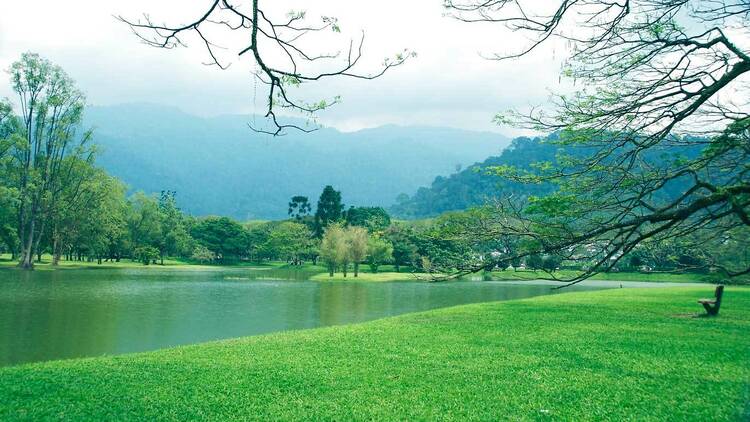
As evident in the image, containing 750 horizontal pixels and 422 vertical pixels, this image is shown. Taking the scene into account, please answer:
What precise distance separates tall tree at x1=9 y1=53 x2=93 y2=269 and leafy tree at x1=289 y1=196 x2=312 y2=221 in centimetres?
4541

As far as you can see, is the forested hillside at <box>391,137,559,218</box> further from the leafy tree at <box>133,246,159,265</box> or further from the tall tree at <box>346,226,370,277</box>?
→ the leafy tree at <box>133,246,159,265</box>

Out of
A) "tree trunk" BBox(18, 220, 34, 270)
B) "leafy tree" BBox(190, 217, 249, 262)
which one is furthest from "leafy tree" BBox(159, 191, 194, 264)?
"tree trunk" BBox(18, 220, 34, 270)

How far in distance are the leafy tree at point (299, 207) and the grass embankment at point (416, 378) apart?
83.9m

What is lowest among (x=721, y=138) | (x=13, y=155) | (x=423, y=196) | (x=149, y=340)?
(x=149, y=340)

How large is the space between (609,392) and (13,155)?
54951 millimetres

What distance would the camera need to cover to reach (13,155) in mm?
47656

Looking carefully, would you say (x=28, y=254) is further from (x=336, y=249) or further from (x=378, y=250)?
(x=378, y=250)

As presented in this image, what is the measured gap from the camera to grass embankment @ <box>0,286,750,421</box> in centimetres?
629

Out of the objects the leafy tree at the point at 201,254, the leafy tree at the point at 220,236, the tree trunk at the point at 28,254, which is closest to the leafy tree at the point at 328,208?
the leafy tree at the point at 220,236

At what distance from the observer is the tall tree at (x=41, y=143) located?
4550 centimetres

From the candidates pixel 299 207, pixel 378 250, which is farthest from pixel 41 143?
pixel 299 207

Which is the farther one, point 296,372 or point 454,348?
point 454,348

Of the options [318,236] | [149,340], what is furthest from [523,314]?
[318,236]

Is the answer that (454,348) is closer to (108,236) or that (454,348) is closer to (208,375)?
(208,375)
